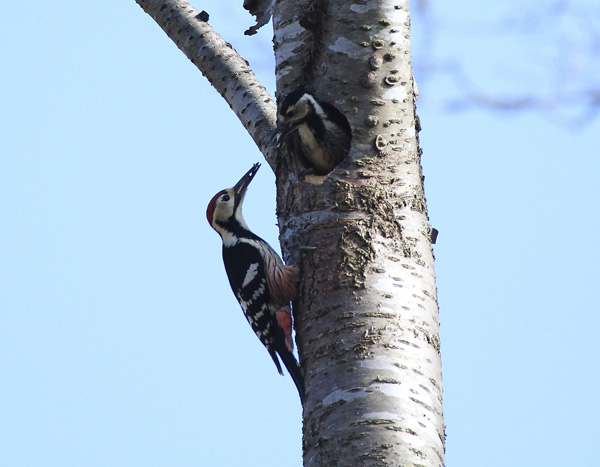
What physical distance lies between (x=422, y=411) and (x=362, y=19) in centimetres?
155

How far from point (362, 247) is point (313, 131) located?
2.53 ft

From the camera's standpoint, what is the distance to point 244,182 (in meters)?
4.82

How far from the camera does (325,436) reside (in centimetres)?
240

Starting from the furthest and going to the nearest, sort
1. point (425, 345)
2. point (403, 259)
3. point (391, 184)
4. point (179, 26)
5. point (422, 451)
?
1. point (179, 26)
2. point (391, 184)
3. point (403, 259)
4. point (425, 345)
5. point (422, 451)

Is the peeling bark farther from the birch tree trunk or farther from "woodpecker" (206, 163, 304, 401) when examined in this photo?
"woodpecker" (206, 163, 304, 401)

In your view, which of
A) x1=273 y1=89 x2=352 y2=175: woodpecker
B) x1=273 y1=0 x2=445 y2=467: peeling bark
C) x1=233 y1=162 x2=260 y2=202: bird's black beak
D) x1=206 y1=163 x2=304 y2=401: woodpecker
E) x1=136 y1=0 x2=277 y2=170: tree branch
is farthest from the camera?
x1=233 y1=162 x2=260 y2=202: bird's black beak

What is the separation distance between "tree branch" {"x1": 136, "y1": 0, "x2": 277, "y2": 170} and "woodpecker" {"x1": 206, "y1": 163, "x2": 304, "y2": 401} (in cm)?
67

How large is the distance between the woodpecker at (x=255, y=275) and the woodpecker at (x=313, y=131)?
486 millimetres

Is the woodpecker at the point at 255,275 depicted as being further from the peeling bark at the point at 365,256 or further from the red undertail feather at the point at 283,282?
the peeling bark at the point at 365,256

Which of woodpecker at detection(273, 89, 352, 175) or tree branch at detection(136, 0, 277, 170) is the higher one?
tree branch at detection(136, 0, 277, 170)

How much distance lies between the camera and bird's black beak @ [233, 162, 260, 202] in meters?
4.81

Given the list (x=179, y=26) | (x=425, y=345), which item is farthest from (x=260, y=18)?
(x=425, y=345)

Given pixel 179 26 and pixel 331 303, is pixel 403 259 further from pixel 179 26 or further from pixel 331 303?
pixel 179 26

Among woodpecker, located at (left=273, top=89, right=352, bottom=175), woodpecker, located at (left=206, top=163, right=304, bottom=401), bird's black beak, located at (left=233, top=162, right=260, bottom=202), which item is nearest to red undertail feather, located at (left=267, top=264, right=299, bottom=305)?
woodpecker, located at (left=206, top=163, right=304, bottom=401)
